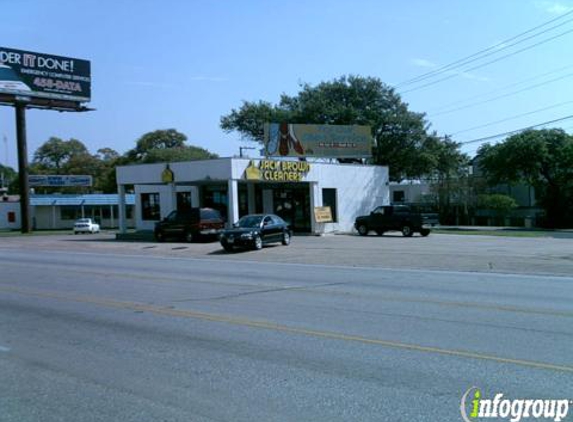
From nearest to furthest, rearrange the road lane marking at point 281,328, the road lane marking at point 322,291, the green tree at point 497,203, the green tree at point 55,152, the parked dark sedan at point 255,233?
the road lane marking at point 281,328, the road lane marking at point 322,291, the parked dark sedan at point 255,233, the green tree at point 497,203, the green tree at point 55,152

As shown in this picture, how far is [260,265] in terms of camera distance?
20.3 metres

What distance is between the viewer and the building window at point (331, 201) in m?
42.2

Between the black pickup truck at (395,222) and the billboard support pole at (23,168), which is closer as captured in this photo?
the black pickup truck at (395,222)

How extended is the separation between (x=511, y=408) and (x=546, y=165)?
187ft

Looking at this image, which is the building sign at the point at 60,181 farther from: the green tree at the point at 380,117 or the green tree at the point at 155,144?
the green tree at the point at 380,117

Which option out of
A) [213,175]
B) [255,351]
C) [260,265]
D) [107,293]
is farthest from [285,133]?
[255,351]

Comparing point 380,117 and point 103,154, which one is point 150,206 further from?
point 103,154

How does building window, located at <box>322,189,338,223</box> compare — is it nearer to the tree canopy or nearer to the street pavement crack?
the street pavement crack

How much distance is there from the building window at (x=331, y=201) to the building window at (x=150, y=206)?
11.4 m

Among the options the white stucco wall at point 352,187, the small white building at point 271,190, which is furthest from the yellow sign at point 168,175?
the white stucco wall at point 352,187

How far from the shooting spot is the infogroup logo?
5191mm

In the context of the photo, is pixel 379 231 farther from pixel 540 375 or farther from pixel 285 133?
pixel 540 375

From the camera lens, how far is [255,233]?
1077 inches

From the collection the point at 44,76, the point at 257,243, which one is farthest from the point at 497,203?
the point at 44,76
